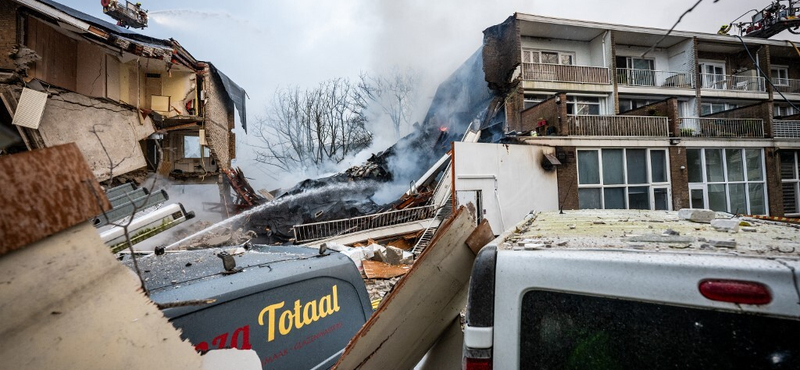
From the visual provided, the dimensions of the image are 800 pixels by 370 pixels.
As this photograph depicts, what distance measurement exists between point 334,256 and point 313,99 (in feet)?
88.8

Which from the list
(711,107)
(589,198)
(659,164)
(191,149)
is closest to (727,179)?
(659,164)

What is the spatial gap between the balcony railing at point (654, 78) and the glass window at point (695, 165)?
4.32 m

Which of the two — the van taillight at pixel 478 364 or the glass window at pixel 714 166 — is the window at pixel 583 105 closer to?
the glass window at pixel 714 166

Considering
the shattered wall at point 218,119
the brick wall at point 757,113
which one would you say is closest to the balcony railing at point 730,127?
the brick wall at point 757,113

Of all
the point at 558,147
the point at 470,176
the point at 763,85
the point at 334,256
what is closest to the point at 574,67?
the point at 558,147

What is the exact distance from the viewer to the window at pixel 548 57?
49.3 ft

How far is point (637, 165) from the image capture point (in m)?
12.1

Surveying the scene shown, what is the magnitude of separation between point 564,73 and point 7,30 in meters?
18.1

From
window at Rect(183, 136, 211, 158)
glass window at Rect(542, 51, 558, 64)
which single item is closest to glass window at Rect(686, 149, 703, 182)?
glass window at Rect(542, 51, 558, 64)

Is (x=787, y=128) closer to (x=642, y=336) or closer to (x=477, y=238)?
(x=477, y=238)

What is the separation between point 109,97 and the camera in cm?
1013

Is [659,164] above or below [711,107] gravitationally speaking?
below

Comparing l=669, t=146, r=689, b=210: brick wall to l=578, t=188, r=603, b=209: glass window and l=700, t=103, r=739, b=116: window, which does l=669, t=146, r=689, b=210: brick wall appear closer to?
l=578, t=188, r=603, b=209: glass window

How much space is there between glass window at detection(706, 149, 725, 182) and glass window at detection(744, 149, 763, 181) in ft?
5.15
